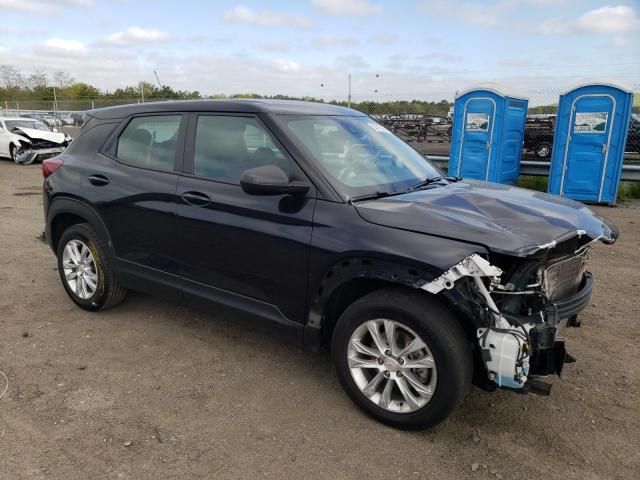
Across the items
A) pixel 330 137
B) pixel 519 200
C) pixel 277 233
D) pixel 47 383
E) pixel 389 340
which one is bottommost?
pixel 47 383

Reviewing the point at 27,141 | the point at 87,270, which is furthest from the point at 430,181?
the point at 27,141

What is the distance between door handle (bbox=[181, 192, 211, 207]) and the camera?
351 cm

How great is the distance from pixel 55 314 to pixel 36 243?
2889 mm

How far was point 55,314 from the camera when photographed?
459cm

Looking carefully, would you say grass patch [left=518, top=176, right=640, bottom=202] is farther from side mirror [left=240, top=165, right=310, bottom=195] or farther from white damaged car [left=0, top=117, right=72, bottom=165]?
white damaged car [left=0, top=117, right=72, bottom=165]

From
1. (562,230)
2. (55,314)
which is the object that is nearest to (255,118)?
(562,230)

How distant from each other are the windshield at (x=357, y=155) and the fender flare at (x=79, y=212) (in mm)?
1912

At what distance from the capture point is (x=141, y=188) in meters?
3.91

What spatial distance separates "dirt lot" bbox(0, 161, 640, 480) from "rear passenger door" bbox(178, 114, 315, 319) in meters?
0.33

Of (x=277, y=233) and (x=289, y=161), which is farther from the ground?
(x=289, y=161)

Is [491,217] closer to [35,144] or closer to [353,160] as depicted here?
[353,160]

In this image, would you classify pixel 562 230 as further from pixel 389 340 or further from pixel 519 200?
pixel 389 340

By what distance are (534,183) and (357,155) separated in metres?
10.3

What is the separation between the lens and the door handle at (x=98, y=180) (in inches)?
164
